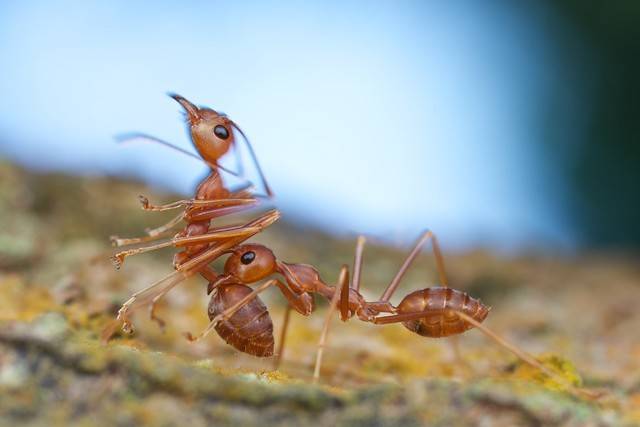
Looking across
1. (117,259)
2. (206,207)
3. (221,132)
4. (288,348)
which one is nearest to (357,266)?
(288,348)

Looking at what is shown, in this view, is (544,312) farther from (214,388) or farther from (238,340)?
(214,388)

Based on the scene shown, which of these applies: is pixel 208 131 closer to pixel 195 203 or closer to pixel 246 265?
pixel 195 203

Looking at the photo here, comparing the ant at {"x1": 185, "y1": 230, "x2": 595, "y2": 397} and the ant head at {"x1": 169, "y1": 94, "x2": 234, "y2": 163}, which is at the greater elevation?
the ant head at {"x1": 169, "y1": 94, "x2": 234, "y2": 163}

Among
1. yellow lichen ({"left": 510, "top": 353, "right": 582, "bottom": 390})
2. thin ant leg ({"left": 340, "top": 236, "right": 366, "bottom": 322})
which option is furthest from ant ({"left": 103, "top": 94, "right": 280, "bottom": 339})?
yellow lichen ({"left": 510, "top": 353, "right": 582, "bottom": 390})

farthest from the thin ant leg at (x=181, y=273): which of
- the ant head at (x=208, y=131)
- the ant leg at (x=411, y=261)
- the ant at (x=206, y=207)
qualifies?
the ant leg at (x=411, y=261)

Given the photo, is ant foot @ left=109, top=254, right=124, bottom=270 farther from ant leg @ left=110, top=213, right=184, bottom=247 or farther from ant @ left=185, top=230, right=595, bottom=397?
ant @ left=185, top=230, right=595, bottom=397

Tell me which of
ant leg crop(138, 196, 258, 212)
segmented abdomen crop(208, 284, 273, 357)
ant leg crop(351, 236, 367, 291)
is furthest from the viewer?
ant leg crop(351, 236, 367, 291)

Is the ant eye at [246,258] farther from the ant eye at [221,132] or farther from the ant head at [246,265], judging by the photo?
the ant eye at [221,132]
